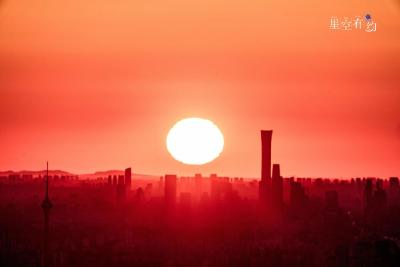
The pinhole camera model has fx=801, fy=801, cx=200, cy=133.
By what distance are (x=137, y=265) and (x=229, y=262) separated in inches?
869

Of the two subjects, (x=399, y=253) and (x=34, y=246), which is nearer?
(x=399, y=253)

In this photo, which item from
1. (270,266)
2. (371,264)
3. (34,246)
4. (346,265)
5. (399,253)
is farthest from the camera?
(34,246)

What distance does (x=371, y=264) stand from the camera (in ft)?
411

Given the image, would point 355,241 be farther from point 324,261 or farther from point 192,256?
point 192,256

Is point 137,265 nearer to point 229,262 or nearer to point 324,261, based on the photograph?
point 229,262

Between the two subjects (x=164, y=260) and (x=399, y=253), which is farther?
(x=164, y=260)

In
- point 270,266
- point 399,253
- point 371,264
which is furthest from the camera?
point 270,266

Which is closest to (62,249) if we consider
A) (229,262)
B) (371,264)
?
(229,262)

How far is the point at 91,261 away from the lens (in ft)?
597

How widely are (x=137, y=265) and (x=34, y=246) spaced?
101 feet

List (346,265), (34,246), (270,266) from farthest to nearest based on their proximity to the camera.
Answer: (34,246) < (270,266) < (346,265)

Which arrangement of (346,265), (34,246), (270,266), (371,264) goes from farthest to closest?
(34,246), (270,266), (346,265), (371,264)

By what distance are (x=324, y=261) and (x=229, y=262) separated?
21.9 meters

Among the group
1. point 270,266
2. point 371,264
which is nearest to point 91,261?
point 270,266
